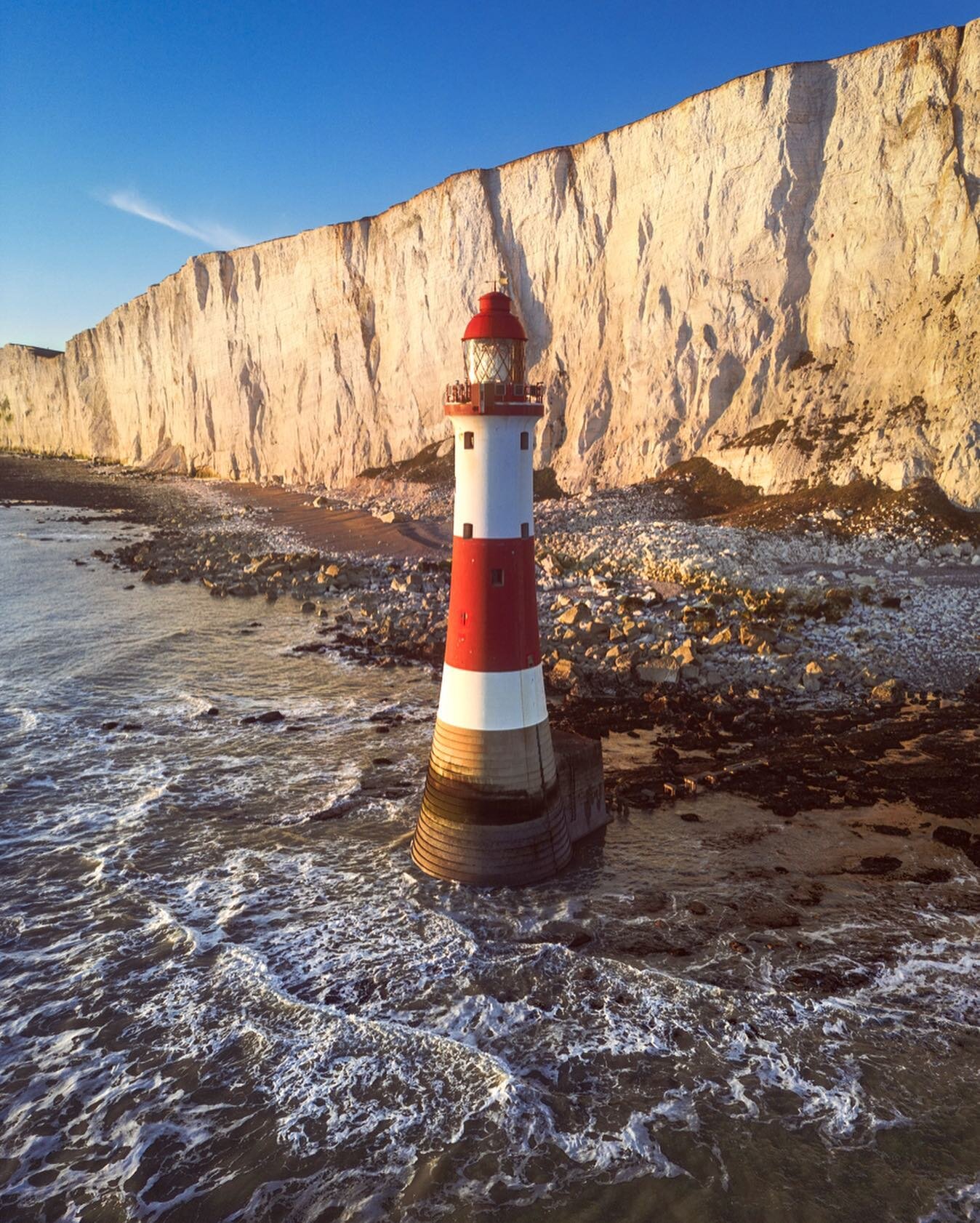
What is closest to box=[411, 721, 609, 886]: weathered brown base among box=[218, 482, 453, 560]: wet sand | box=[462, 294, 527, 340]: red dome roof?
box=[462, 294, 527, 340]: red dome roof

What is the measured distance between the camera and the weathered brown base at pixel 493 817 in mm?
10664

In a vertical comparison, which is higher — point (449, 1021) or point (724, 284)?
point (724, 284)

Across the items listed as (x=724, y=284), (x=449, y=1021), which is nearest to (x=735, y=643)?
(x=449, y=1021)

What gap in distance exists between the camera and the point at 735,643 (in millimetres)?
19875

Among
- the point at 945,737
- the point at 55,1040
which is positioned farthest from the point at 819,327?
the point at 55,1040

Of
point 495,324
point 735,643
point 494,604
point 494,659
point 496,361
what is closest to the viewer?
point 496,361

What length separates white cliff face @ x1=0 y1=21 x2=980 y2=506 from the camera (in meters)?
28.3

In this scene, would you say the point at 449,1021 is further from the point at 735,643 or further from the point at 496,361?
the point at 735,643

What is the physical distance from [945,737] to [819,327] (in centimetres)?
2150

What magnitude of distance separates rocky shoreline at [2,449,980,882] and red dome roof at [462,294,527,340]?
7.83m

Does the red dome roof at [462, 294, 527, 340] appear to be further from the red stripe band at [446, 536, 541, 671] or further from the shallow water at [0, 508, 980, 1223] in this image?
the shallow water at [0, 508, 980, 1223]

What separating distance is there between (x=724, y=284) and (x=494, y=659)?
29.2 meters

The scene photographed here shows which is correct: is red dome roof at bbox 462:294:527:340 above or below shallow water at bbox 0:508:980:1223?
above

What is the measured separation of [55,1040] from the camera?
29.1ft
